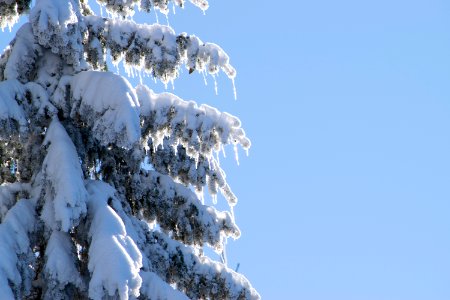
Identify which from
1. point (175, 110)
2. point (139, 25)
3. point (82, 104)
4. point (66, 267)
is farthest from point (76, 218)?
point (139, 25)

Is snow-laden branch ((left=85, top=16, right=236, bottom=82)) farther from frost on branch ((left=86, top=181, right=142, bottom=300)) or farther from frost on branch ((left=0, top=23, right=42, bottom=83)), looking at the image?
frost on branch ((left=86, top=181, right=142, bottom=300))

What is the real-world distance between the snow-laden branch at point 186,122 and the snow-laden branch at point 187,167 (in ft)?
1.51

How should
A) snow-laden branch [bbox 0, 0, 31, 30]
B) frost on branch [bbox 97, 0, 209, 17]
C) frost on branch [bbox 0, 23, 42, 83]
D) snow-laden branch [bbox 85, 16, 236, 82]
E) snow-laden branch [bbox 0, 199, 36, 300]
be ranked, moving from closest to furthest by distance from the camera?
snow-laden branch [bbox 0, 199, 36, 300] < frost on branch [bbox 0, 23, 42, 83] < snow-laden branch [bbox 85, 16, 236, 82] < frost on branch [bbox 97, 0, 209, 17] < snow-laden branch [bbox 0, 0, 31, 30]

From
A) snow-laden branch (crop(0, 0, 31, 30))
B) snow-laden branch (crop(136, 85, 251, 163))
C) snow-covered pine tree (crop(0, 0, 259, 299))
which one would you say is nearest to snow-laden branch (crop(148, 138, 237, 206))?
snow-covered pine tree (crop(0, 0, 259, 299))

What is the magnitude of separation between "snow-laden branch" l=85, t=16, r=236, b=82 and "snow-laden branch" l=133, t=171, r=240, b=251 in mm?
1418

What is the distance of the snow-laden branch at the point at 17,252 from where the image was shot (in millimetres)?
6738

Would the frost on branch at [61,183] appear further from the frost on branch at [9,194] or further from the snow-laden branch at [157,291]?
the snow-laden branch at [157,291]

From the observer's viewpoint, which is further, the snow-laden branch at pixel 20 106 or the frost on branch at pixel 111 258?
the snow-laden branch at pixel 20 106

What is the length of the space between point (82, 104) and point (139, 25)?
1650mm

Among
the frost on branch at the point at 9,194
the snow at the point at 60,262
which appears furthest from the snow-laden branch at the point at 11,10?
the snow at the point at 60,262

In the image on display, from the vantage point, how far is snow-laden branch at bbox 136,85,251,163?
9055 mm

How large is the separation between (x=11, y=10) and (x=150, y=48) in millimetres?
2234

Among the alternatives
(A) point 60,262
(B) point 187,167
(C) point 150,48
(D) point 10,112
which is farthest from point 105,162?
(A) point 60,262

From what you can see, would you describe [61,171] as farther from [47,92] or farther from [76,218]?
[47,92]
